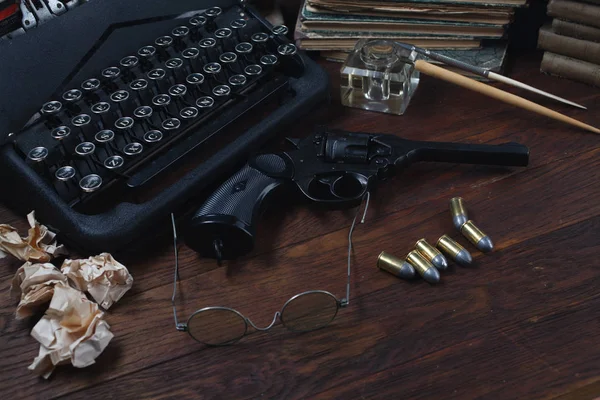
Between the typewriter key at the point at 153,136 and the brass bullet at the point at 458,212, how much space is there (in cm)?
47

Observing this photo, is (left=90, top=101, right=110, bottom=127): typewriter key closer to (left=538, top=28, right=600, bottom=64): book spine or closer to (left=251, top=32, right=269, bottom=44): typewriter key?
(left=251, top=32, right=269, bottom=44): typewriter key

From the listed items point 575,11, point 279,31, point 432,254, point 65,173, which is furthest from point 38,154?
point 575,11

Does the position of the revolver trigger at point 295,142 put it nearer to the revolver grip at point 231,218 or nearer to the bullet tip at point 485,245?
the revolver grip at point 231,218

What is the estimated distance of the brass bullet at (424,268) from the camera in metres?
1.04

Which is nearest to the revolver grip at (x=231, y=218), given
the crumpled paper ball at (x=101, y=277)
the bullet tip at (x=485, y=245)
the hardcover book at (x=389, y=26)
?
the crumpled paper ball at (x=101, y=277)

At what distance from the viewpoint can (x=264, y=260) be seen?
111 cm

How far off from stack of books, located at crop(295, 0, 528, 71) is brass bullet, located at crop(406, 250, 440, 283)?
0.54 m

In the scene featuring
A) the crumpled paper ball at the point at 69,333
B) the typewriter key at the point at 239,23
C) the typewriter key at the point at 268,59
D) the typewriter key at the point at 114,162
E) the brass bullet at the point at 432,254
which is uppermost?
the typewriter key at the point at 239,23

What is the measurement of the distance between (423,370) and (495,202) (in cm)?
35

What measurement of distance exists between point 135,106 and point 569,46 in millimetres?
801

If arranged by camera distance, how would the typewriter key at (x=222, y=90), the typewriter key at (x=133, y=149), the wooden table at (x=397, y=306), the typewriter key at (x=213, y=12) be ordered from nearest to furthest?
the wooden table at (x=397, y=306)
the typewriter key at (x=133, y=149)
the typewriter key at (x=222, y=90)
the typewriter key at (x=213, y=12)

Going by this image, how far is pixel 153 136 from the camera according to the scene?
1179 mm

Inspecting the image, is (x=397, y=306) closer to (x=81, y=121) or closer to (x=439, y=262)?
(x=439, y=262)

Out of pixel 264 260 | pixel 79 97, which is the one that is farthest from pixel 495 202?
pixel 79 97
